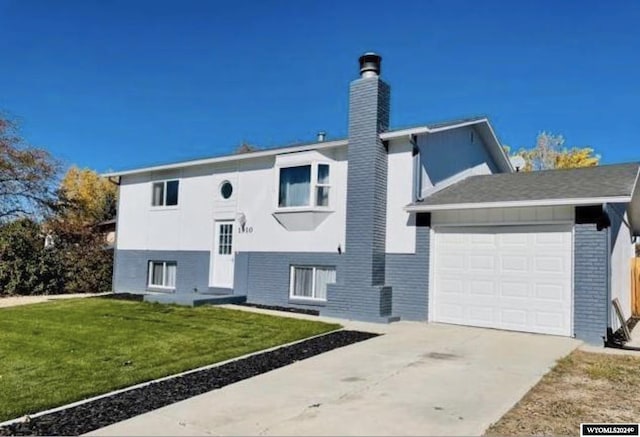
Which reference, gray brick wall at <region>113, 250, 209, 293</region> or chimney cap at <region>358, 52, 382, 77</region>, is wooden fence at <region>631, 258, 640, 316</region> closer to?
chimney cap at <region>358, 52, 382, 77</region>

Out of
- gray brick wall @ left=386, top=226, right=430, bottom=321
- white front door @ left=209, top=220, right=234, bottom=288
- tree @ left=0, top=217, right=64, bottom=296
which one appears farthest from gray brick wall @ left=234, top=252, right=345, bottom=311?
tree @ left=0, top=217, right=64, bottom=296

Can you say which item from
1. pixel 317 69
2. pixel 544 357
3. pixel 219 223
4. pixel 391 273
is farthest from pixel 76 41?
pixel 544 357

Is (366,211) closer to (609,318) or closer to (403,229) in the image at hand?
(403,229)

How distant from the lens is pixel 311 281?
45.4 ft

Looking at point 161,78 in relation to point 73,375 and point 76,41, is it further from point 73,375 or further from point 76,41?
point 73,375

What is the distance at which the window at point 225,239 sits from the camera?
15.8m

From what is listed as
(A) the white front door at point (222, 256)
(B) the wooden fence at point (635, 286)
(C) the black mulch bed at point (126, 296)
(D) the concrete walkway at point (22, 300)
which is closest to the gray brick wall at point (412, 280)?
(A) the white front door at point (222, 256)

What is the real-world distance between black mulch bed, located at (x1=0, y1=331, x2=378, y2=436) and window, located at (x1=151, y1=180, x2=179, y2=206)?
10451mm

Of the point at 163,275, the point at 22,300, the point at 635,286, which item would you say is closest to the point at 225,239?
the point at 163,275

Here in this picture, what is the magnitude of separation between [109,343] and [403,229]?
23.2 ft

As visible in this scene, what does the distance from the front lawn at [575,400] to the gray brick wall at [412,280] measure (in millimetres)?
4244

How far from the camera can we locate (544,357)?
25.7ft

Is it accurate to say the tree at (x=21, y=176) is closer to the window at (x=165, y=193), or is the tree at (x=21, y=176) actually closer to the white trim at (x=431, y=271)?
the window at (x=165, y=193)

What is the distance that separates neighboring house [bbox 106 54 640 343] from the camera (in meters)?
9.90
